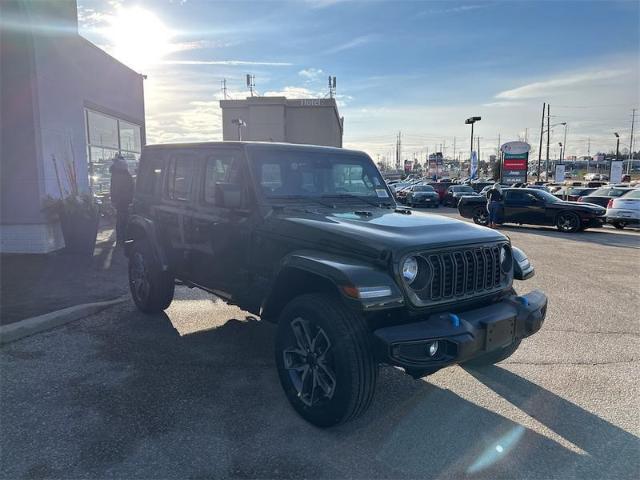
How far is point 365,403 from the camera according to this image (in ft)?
9.93

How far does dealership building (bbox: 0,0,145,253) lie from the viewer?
853 centimetres

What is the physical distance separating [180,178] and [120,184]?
222 inches

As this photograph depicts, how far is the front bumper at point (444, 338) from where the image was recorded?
2838 millimetres

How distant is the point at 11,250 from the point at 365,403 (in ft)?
27.4

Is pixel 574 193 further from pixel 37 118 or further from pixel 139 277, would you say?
pixel 139 277

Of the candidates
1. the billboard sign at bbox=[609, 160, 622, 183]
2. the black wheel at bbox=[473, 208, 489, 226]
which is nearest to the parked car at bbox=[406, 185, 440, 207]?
the black wheel at bbox=[473, 208, 489, 226]

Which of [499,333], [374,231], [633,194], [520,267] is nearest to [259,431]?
[374,231]

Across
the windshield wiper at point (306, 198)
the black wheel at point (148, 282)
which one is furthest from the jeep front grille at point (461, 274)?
the black wheel at point (148, 282)

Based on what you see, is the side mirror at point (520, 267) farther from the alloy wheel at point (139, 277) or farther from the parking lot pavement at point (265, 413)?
the alloy wheel at point (139, 277)

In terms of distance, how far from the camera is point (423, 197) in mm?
29469

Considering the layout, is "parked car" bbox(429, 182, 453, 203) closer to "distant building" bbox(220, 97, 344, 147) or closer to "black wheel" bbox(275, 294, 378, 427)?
"distant building" bbox(220, 97, 344, 147)

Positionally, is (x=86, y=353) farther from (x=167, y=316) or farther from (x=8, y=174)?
(x=8, y=174)

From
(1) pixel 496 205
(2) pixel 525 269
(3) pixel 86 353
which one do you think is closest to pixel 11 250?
Answer: (3) pixel 86 353

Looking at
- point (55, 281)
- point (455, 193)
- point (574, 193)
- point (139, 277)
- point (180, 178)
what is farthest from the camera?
point (455, 193)
